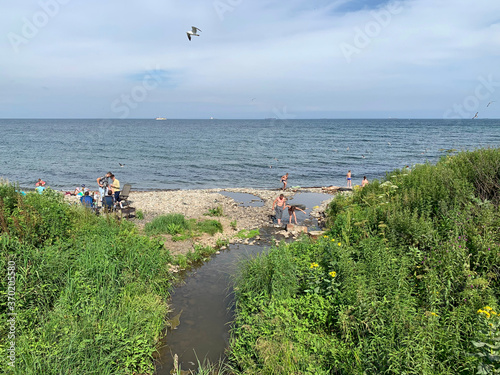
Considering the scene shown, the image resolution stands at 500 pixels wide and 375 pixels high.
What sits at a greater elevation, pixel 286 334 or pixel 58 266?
pixel 58 266

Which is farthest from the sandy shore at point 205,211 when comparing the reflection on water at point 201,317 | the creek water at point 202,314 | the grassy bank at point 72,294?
the grassy bank at point 72,294

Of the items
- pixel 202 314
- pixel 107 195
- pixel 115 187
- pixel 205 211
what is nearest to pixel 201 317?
pixel 202 314

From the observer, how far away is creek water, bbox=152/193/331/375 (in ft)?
21.0

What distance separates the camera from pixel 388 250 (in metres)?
7.11

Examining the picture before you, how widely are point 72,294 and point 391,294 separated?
594cm

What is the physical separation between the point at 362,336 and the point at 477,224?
3838mm

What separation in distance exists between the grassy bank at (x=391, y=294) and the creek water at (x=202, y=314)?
500 mm

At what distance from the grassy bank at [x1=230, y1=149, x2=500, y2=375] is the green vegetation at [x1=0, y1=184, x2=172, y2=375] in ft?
6.44

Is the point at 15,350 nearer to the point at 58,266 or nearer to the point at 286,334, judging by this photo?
the point at 58,266

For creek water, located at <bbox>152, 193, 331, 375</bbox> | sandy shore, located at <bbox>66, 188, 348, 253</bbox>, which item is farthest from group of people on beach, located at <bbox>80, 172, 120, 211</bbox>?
creek water, located at <bbox>152, 193, 331, 375</bbox>

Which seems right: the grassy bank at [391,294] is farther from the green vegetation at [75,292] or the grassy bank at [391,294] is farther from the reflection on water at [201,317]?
the green vegetation at [75,292]

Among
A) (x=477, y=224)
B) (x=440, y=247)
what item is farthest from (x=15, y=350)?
(x=477, y=224)

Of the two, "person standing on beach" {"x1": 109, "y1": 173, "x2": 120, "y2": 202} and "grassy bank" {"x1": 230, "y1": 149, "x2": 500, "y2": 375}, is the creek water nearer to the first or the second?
"grassy bank" {"x1": 230, "y1": 149, "x2": 500, "y2": 375}

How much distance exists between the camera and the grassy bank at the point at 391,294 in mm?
4348
